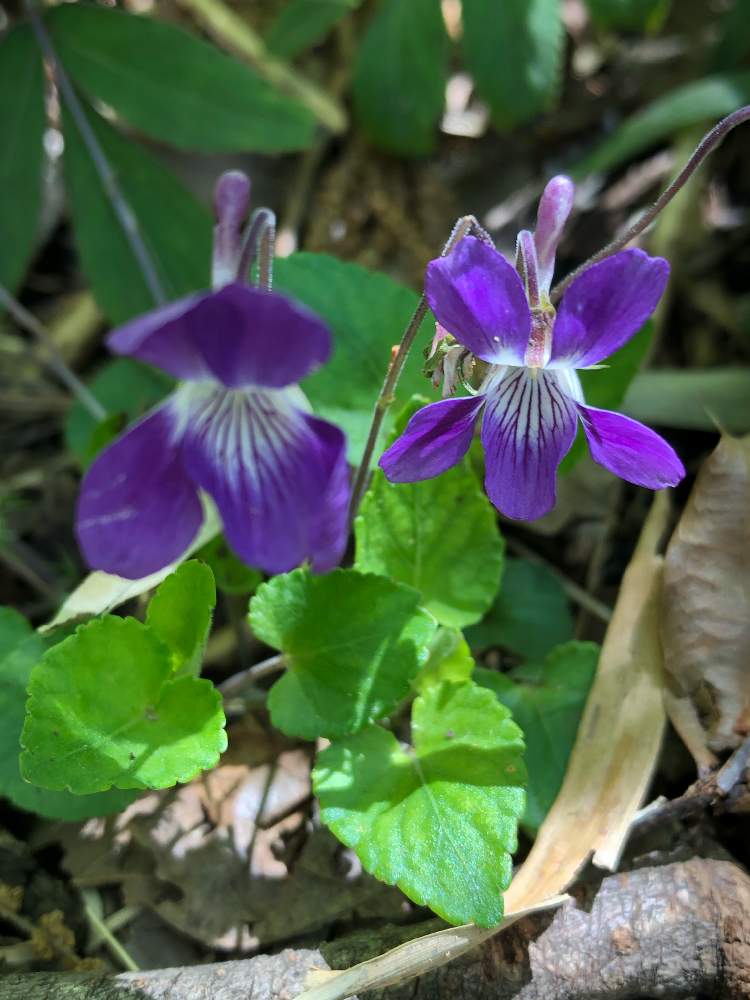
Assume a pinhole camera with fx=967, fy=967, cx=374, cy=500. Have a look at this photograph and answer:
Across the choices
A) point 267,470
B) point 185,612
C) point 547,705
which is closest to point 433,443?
point 267,470

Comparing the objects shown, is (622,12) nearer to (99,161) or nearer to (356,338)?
(356,338)

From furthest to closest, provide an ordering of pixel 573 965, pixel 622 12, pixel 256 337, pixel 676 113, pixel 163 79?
pixel 676 113 → pixel 622 12 → pixel 163 79 → pixel 573 965 → pixel 256 337

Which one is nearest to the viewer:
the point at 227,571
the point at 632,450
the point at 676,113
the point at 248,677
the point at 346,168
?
the point at 632,450

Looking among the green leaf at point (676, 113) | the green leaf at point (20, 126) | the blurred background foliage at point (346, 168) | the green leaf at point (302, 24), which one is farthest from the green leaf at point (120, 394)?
the green leaf at point (676, 113)

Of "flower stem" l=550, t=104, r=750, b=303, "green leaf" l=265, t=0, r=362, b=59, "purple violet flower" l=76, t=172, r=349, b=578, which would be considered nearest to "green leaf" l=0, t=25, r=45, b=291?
"green leaf" l=265, t=0, r=362, b=59

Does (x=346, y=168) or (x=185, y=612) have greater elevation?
(x=346, y=168)

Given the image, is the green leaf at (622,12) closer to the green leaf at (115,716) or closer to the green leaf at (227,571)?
the green leaf at (227,571)

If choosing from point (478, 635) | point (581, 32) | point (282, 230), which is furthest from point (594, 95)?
point (478, 635)
